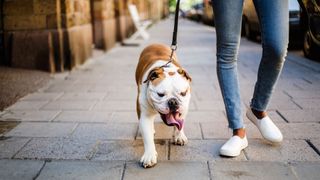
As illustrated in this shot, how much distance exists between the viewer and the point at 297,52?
9.66 meters

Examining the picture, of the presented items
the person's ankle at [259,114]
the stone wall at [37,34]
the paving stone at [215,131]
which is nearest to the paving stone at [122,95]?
the paving stone at [215,131]

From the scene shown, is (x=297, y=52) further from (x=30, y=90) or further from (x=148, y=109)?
(x=148, y=109)

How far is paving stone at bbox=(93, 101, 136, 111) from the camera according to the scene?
4.88m

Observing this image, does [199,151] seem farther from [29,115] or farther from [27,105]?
[27,105]

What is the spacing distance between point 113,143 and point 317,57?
5561 millimetres

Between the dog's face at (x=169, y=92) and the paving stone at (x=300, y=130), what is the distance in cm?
122

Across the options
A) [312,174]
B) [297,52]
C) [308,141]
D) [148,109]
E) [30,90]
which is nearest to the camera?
[312,174]

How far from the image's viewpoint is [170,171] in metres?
3.07

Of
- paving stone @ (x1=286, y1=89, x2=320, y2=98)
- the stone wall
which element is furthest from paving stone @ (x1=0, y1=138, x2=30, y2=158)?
the stone wall

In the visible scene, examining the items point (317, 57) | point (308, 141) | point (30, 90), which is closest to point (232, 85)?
point (308, 141)

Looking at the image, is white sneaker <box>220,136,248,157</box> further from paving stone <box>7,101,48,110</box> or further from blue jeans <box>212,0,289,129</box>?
paving stone <box>7,101,48,110</box>

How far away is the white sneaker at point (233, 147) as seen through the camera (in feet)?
10.8

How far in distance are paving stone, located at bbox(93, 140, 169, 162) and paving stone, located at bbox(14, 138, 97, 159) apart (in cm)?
8

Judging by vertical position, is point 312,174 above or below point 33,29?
below
